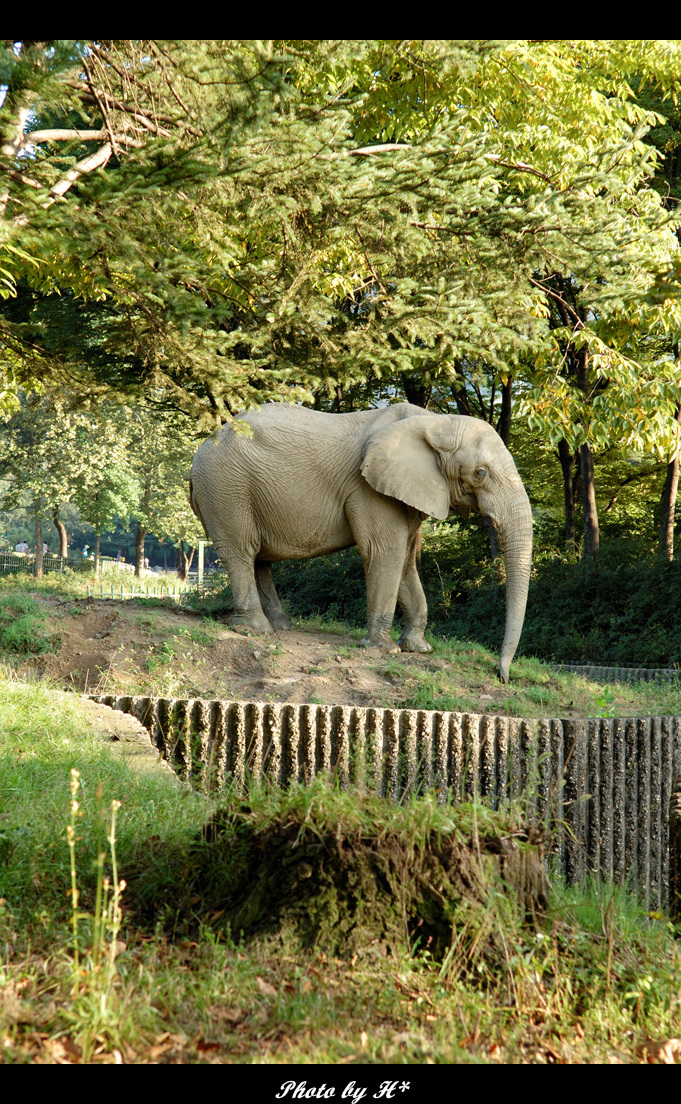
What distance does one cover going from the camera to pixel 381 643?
9.16 meters

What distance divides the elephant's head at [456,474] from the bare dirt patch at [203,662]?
1.36 m

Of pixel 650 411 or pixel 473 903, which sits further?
pixel 650 411

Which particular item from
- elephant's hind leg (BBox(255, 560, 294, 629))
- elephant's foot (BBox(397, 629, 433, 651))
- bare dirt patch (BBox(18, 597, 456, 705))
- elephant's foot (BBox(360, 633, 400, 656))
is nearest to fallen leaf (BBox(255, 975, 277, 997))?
bare dirt patch (BBox(18, 597, 456, 705))

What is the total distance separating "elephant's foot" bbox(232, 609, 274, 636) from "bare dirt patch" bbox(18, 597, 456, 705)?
0.21 meters

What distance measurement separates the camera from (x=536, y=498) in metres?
21.2

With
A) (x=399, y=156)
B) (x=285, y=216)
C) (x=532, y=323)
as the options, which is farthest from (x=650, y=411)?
(x=285, y=216)

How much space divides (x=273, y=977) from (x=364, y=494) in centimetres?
678

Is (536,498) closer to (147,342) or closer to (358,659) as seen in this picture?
(358,659)

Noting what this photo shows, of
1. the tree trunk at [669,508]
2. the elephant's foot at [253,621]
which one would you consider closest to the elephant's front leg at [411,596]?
the elephant's foot at [253,621]

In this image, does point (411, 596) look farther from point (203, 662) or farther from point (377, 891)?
point (377, 891)

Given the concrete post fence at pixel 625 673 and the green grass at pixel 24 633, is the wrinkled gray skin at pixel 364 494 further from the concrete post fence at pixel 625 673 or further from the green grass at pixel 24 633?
the concrete post fence at pixel 625 673

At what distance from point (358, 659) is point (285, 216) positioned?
13.2 feet

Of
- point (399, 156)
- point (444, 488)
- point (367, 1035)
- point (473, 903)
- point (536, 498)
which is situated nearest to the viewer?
point (367, 1035)

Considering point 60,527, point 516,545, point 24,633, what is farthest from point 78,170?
point 60,527
